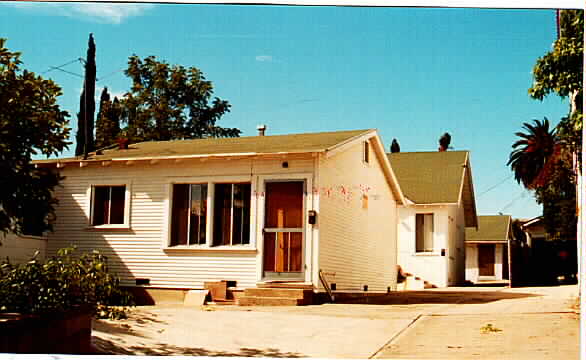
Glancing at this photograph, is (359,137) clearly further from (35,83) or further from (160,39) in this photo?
(35,83)

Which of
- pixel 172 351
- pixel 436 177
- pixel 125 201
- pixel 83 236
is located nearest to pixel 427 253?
pixel 436 177

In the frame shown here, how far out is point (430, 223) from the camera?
14312 millimetres

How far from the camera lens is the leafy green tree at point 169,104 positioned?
29.8ft

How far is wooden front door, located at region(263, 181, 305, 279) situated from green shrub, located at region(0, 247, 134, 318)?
8.00 feet

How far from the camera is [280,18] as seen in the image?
860cm

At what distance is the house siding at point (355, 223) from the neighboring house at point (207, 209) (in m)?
0.05

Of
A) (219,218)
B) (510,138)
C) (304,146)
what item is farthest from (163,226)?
(510,138)

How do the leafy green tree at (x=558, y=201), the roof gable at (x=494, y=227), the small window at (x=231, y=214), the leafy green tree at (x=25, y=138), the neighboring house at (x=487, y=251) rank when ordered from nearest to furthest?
the leafy green tree at (x=25, y=138), the leafy green tree at (x=558, y=201), the roof gable at (x=494, y=227), the small window at (x=231, y=214), the neighboring house at (x=487, y=251)

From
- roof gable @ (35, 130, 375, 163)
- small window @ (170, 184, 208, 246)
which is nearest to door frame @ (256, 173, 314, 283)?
roof gable @ (35, 130, 375, 163)

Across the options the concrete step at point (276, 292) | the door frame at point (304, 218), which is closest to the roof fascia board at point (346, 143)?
the door frame at point (304, 218)

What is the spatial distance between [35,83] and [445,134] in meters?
5.23

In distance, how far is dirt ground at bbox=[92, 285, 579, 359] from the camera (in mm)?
7113

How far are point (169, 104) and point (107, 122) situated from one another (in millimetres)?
841

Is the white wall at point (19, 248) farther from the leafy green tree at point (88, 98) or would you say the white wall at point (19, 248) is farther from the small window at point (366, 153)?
the small window at point (366, 153)
